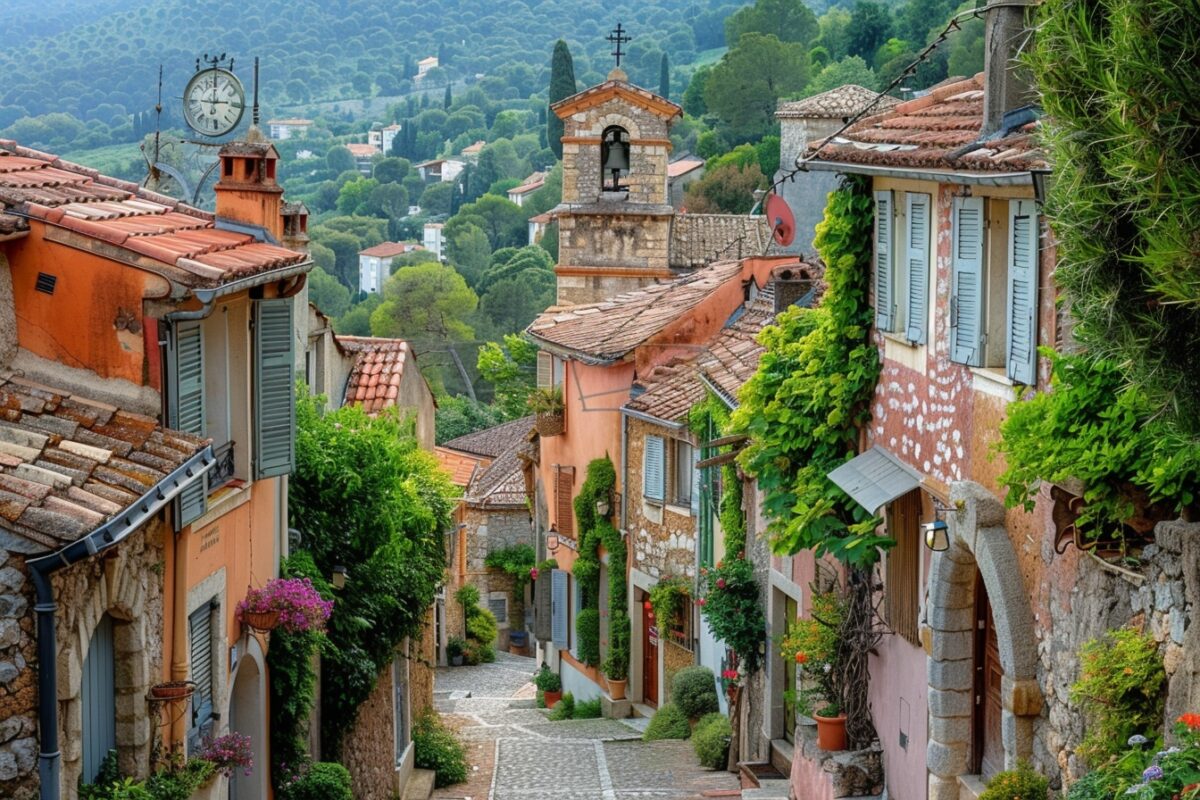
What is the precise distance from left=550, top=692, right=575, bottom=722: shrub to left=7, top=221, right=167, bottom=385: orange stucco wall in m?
19.3

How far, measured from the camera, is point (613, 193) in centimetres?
4081

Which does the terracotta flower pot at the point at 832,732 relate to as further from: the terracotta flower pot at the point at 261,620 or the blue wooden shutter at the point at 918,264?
the terracotta flower pot at the point at 261,620

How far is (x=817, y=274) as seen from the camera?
22.5m

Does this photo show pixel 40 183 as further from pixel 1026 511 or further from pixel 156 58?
pixel 156 58

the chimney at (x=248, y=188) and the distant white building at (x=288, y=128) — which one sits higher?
the distant white building at (x=288, y=128)

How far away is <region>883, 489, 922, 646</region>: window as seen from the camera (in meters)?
14.1

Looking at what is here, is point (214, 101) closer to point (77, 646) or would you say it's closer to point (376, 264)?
point (77, 646)

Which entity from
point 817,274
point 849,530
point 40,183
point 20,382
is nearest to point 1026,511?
point 849,530

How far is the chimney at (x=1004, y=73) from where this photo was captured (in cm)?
1177

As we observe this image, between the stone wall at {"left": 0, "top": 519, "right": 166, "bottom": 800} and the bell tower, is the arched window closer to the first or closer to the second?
the bell tower

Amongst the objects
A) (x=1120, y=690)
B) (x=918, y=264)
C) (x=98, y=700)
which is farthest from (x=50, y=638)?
(x=918, y=264)

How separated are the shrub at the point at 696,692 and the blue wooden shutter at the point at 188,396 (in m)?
11.9

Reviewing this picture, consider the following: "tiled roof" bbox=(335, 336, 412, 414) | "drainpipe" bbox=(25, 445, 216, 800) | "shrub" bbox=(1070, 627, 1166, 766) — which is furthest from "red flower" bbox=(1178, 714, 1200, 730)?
"tiled roof" bbox=(335, 336, 412, 414)

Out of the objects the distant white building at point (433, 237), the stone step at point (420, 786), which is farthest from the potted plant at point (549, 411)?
the distant white building at point (433, 237)
